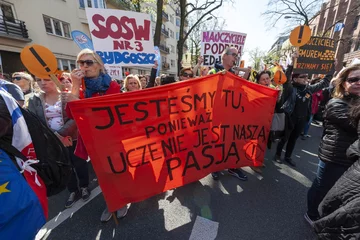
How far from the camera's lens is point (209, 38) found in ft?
16.8

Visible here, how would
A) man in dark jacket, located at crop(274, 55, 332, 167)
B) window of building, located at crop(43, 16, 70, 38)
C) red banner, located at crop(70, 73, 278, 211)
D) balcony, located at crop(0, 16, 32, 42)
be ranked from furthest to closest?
1. window of building, located at crop(43, 16, 70, 38)
2. balcony, located at crop(0, 16, 32, 42)
3. man in dark jacket, located at crop(274, 55, 332, 167)
4. red banner, located at crop(70, 73, 278, 211)

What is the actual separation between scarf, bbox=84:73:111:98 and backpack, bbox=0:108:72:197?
85cm

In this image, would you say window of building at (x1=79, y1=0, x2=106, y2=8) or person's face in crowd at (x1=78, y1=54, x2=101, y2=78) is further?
window of building at (x1=79, y1=0, x2=106, y2=8)

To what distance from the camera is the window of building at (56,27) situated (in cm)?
1345

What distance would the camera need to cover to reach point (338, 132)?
1.68m

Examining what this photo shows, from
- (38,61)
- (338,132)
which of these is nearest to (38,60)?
(38,61)

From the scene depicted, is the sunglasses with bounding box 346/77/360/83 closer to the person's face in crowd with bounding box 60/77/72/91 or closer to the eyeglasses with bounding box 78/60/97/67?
the eyeglasses with bounding box 78/60/97/67

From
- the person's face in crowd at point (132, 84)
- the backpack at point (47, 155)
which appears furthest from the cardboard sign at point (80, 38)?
the backpack at point (47, 155)

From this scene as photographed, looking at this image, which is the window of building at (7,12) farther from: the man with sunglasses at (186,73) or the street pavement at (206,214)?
the street pavement at (206,214)

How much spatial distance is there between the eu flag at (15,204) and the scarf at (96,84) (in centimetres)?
117

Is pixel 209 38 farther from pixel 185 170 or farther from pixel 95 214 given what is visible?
pixel 95 214

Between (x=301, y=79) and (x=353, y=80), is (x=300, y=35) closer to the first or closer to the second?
(x=301, y=79)

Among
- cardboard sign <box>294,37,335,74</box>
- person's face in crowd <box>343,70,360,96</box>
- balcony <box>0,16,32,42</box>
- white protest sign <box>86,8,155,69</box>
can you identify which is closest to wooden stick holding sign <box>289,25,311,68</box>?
cardboard sign <box>294,37,335,74</box>

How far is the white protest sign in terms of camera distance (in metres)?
3.17
